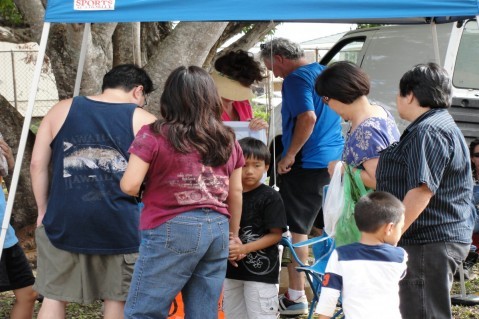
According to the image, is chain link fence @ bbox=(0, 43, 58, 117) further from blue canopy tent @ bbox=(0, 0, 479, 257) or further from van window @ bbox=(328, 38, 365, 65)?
blue canopy tent @ bbox=(0, 0, 479, 257)

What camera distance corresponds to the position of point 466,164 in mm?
3436

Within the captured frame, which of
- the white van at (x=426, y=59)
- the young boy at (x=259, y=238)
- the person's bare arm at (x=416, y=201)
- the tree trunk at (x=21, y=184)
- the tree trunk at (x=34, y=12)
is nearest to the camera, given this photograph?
the person's bare arm at (x=416, y=201)

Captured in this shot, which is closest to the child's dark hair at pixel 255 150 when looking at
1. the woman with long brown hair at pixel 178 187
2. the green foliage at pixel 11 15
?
the woman with long brown hair at pixel 178 187

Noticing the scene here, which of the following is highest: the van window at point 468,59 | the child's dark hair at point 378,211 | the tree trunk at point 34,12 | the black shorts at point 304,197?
the tree trunk at point 34,12

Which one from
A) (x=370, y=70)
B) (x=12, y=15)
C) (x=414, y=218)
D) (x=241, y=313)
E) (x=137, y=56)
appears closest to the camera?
(x=414, y=218)

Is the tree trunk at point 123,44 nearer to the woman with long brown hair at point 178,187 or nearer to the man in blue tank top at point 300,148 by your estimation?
→ the man in blue tank top at point 300,148

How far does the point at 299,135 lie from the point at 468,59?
2.91 meters

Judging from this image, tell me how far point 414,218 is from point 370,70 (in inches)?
189

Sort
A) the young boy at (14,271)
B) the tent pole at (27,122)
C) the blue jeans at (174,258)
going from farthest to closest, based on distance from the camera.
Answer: the young boy at (14,271)
the tent pole at (27,122)
the blue jeans at (174,258)

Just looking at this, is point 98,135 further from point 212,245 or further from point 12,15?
point 12,15

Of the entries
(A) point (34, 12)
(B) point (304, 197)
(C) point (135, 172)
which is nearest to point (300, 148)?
(B) point (304, 197)

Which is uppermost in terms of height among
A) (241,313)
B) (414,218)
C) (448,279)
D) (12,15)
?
(12,15)

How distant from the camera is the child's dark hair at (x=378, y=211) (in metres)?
3.17

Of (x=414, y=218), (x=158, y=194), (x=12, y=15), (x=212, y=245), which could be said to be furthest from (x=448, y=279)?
(x=12, y=15)
